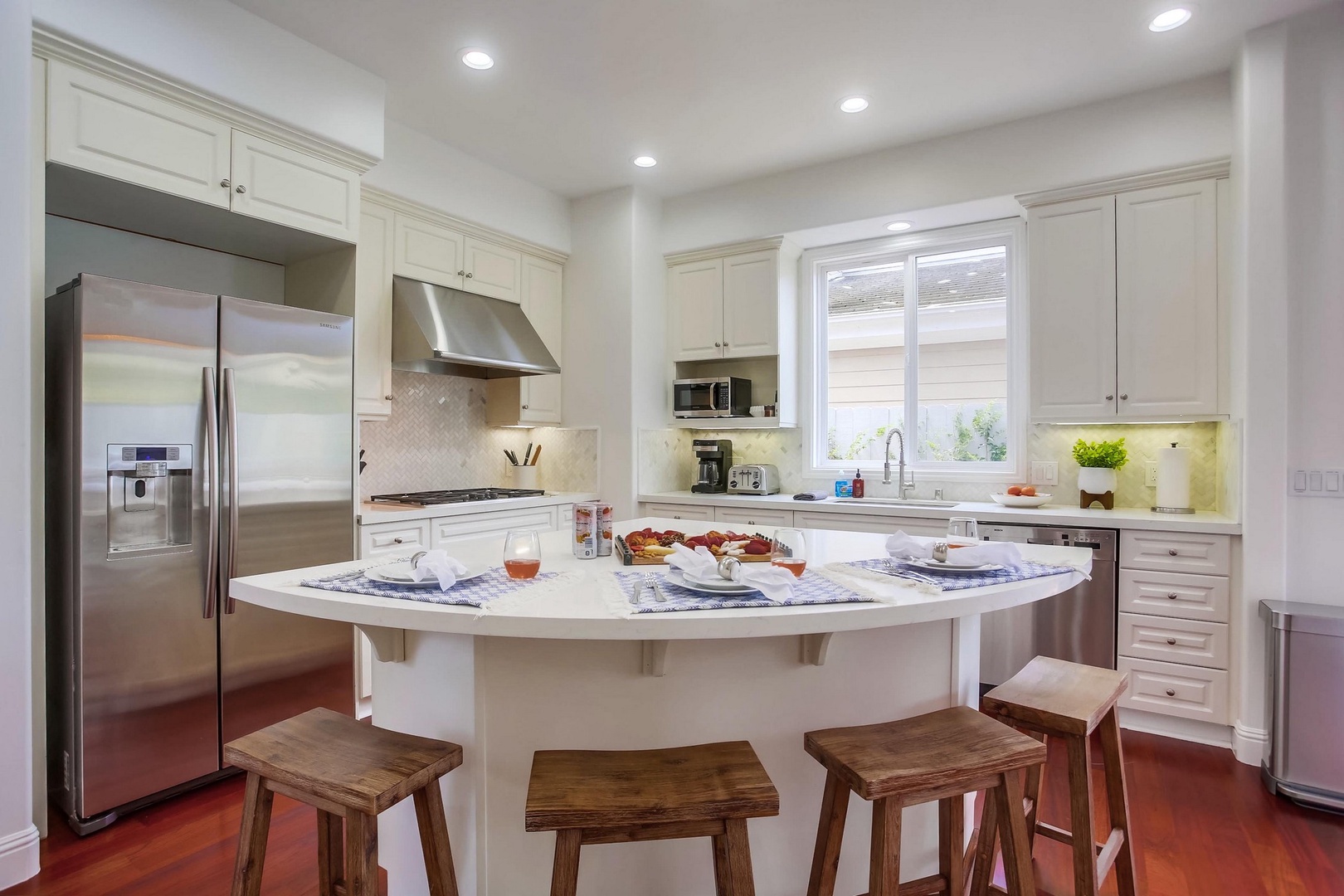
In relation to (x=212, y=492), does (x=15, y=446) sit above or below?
above

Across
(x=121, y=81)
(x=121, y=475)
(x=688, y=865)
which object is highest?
(x=121, y=81)

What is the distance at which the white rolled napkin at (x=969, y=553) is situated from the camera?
172 cm

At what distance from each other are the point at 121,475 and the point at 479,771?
1.66 meters

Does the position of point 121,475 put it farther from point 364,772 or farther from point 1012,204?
point 1012,204

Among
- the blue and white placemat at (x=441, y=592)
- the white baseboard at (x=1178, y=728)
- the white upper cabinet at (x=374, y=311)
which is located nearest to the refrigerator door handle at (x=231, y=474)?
the white upper cabinet at (x=374, y=311)

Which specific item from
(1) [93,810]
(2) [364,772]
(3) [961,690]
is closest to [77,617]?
(1) [93,810]

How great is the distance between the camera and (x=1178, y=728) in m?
3.04

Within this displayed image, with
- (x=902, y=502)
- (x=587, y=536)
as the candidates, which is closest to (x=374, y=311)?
(x=587, y=536)

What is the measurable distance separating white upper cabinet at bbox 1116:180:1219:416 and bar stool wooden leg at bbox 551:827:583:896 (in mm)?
3214

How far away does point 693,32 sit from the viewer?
2.82m

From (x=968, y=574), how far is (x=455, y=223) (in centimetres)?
332

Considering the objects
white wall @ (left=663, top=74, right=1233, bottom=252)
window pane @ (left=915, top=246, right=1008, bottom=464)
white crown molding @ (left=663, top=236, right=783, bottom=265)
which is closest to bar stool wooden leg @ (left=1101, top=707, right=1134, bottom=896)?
window pane @ (left=915, top=246, right=1008, bottom=464)

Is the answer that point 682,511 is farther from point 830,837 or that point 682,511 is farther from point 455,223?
point 830,837

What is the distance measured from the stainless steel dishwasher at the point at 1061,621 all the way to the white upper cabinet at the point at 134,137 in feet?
11.4
